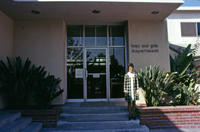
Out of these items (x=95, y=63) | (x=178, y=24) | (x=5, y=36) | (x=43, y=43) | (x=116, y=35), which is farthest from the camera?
(x=178, y=24)

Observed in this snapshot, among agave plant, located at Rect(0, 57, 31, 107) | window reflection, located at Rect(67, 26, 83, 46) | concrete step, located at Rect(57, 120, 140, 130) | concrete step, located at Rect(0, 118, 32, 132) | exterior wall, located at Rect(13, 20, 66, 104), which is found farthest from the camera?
window reflection, located at Rect(67, 26, 83, 46)

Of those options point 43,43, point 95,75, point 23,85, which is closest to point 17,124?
point 23,85

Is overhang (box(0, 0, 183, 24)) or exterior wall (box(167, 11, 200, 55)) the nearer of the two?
overhang (box(0, 0, 183, 24))

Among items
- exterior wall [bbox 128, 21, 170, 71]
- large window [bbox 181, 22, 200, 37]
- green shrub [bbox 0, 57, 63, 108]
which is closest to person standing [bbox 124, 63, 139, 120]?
exterior wall [bbox 128, 21, 170, 71]

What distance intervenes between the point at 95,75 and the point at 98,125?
2.49 metres

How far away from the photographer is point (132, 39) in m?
6.54

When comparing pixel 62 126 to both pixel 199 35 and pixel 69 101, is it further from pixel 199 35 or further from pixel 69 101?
pixel 199 35

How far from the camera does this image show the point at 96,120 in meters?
4.89

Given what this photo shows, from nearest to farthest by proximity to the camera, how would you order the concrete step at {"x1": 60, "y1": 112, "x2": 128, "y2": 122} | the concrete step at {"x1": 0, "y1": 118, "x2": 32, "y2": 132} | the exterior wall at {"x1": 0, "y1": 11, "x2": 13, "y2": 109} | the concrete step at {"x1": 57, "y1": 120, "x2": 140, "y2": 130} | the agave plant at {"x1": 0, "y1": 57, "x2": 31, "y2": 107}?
the concrete step at {"x1": 0, "y1": 118, "x2": 32, "y2": 132}, the concrete step at {"x1": 57, "y1": 120, "x2": 140, "y2": 130}, the concrete step at {"x1": 60, "y1": 112, "x2": 128, "y2": 122}, the agave plant at {"x1": 0, "y1": 57, "x2": 31, "y2": 107}, the exterior wall at {"x1": 0, "y1": 11, "x2": 13, "y2": 109}

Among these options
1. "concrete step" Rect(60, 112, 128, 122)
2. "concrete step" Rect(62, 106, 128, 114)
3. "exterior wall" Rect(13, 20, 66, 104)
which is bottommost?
"concrete step" Rect(60, 112, 128, 122)

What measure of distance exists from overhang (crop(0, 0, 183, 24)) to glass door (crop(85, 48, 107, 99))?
159cm

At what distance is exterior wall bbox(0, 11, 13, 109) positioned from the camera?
17.9ft

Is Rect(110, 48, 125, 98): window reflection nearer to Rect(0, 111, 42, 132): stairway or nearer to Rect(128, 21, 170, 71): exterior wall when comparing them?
Rect(128, 21, 170, 71): exterior wall

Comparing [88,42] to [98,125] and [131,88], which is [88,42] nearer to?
[131,88]
